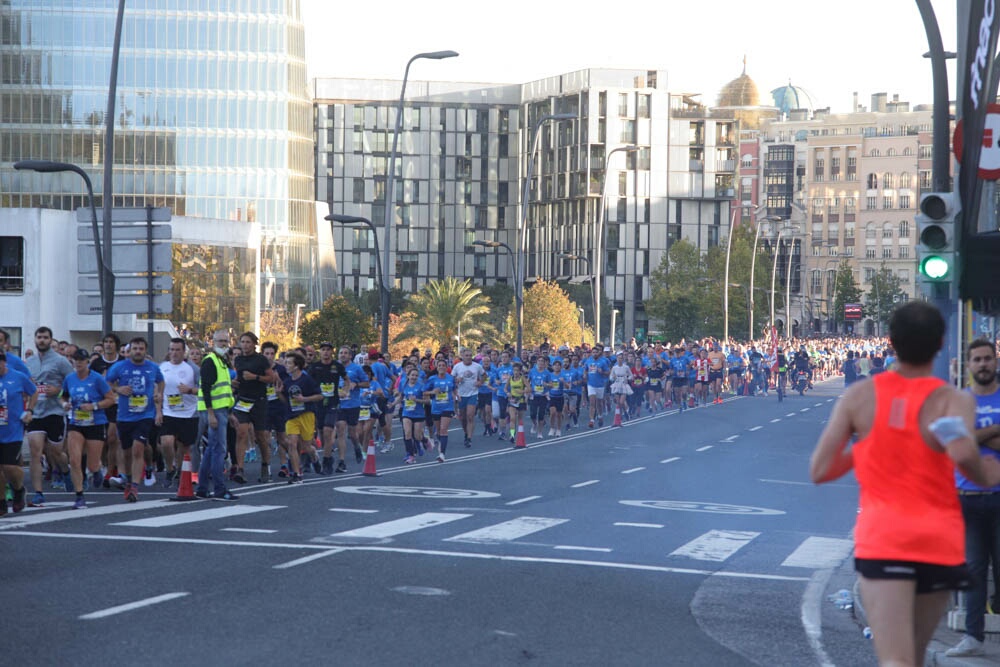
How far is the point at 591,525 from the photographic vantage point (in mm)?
14539

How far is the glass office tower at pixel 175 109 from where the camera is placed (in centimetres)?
9281

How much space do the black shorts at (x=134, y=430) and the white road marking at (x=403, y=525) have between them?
3473 millimetres

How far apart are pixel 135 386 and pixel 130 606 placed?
7.66m

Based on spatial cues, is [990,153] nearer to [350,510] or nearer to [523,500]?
[350,510]

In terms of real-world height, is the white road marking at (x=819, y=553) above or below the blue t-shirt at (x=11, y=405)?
below

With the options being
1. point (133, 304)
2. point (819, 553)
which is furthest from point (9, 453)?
point (133, 304)

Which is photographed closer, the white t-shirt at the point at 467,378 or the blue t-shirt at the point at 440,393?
the blue t-shirt at the point at 440,393

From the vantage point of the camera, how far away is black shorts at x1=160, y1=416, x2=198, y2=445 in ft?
57.8

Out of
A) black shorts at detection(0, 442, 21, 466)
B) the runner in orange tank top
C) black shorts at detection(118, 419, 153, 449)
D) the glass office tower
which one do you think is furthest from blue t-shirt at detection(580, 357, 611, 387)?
the glass office tower

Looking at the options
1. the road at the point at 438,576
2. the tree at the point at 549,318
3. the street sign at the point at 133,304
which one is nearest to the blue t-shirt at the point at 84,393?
the road at the point at 438,576

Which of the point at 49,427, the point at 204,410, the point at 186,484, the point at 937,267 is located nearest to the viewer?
the point at 937,267

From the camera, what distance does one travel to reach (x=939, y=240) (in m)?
9.87

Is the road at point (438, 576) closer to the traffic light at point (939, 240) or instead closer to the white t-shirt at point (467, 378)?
the traffic light at point (939, 240)

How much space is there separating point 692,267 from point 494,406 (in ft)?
222
